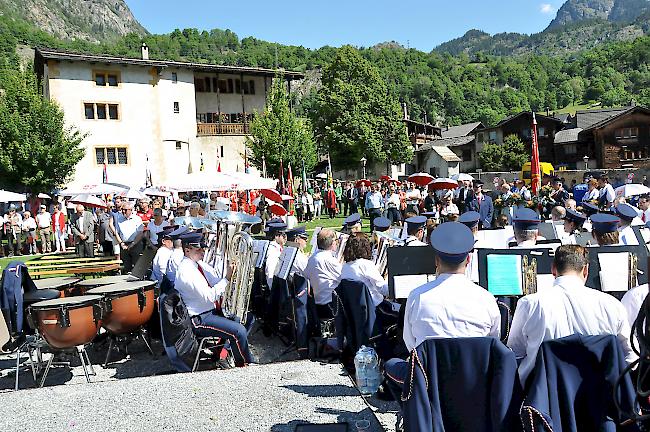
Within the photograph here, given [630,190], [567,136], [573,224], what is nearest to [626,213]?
[573,224]

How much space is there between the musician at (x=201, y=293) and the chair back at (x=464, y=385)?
3582 millimetres

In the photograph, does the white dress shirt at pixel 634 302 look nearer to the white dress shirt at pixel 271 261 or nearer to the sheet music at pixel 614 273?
the sheet music at pixel 614 273

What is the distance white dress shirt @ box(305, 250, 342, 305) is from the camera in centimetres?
752

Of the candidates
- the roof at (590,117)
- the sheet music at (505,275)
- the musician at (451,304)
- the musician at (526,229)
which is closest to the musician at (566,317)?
the musician at (451,304)

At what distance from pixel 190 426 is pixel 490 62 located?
180 metres

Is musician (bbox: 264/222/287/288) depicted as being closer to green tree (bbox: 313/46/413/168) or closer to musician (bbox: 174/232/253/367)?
musician (bbox: 174/232/253/367)

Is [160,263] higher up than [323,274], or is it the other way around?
[160,263]

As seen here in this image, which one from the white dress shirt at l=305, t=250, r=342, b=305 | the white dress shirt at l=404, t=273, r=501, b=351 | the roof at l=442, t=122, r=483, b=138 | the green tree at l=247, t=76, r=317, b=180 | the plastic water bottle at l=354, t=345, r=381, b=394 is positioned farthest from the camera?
the roof at l=442, t=122, r=483, b=138

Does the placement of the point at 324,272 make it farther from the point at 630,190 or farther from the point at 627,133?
the point at 627,133

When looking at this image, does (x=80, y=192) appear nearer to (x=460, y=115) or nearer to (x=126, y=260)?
(x=126, y=260)

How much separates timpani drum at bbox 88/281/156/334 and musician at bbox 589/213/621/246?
17.3 feet

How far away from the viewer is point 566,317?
367cm

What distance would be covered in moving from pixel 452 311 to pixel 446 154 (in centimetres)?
7076

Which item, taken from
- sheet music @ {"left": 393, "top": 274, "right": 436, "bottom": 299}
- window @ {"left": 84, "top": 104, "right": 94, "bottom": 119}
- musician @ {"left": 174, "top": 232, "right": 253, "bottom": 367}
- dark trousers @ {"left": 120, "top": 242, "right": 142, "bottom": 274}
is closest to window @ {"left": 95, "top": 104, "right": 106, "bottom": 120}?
window @ {"left": 84, "top": 104, "right": 94, "bottom": 119}
